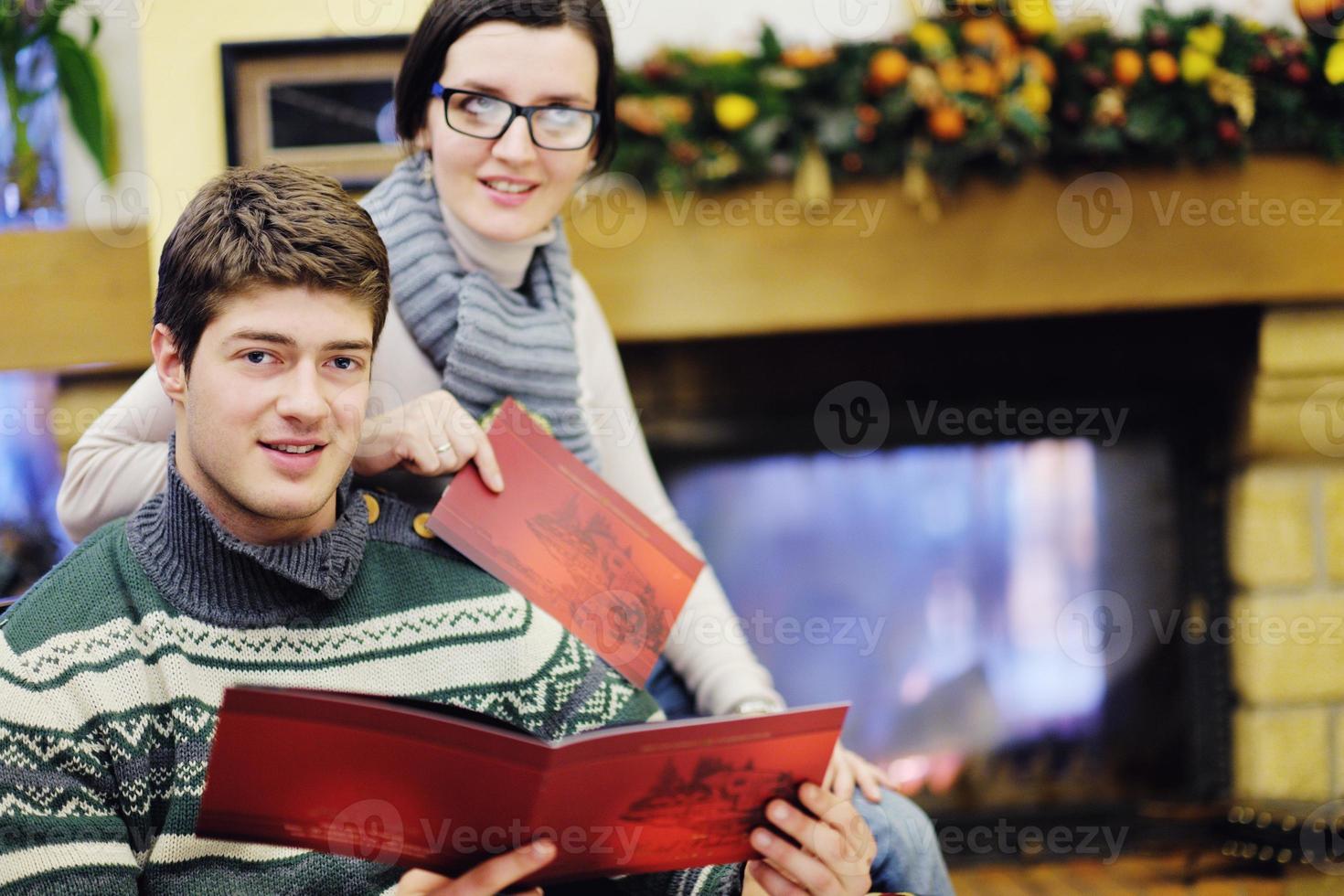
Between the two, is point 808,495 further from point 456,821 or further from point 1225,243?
point 456,821

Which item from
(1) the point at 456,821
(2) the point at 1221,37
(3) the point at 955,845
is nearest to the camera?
(1) the point at 456,821

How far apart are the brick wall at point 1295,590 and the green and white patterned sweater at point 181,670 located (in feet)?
5.25

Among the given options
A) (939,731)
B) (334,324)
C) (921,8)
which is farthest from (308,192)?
(939,731)

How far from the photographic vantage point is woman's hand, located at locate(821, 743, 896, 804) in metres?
1.17

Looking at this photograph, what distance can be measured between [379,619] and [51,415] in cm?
136

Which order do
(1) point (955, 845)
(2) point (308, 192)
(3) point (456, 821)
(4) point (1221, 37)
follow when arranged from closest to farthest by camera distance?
(3) point (456, 821) < (2) point (308, 192) < (4) point (1221, 37) < (1) point (955, 845)

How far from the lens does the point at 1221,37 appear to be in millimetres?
1953

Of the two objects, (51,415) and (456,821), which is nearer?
(456,821)

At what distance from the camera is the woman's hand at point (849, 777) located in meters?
1.17

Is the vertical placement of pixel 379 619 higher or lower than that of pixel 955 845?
higher

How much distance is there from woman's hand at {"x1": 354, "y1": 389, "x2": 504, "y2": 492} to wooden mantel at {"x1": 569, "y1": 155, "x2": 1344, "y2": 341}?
37.1 inches

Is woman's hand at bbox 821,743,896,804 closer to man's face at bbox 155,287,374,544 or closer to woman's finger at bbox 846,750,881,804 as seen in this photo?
woman's finger at bbox 846,750,881,804

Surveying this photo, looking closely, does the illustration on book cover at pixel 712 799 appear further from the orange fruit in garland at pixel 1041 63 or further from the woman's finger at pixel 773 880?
the orange fruit in garland at pixel 1041 63

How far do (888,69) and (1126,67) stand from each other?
394 millimetres
